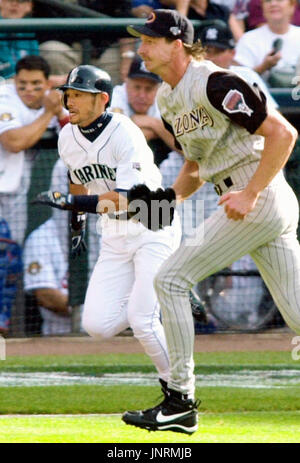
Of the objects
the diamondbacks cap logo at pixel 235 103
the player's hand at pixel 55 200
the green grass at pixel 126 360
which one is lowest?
the green grass at pixel 126 360

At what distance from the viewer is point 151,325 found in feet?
18.6

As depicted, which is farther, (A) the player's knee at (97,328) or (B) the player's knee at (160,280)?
(A) the player's knee at (97,328)

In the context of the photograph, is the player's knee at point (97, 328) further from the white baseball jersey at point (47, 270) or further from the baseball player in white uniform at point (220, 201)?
the white baseball jersey at point (47, 270)

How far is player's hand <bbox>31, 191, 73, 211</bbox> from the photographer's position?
5215mm

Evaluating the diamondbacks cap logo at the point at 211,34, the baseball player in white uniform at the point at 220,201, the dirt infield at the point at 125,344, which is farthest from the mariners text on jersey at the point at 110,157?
the diamondbacks cap logo at the point at 211,34

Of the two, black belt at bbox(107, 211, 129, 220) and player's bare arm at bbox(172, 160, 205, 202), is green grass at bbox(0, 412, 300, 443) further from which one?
player's bare arm at bbox(172, 160, 205, 202)

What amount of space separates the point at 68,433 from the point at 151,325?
2.48ft

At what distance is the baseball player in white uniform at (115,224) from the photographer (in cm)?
569

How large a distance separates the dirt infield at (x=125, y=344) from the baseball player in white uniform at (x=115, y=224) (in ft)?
9.24

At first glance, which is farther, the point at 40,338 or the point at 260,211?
the point at 40,338

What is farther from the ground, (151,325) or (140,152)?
(140,152)
